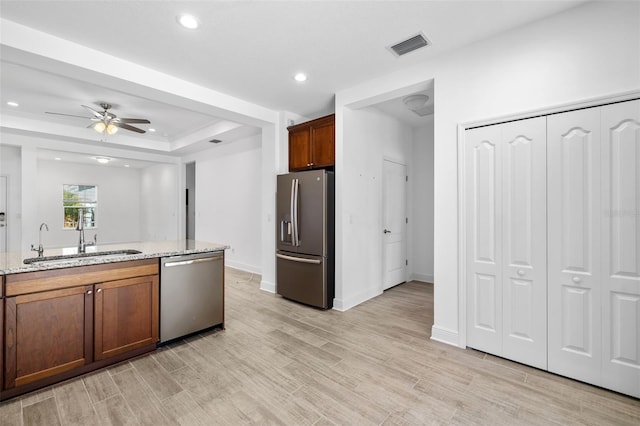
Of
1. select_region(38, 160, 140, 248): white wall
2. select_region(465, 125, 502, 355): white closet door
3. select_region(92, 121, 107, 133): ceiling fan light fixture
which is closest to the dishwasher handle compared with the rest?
select_region(465, 125, 502, 355): white closet door

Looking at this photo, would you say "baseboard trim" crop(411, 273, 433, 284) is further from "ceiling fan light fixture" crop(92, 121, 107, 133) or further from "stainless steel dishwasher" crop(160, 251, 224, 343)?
"ceiling fan light fixture" crop(92, 121, 107, 133)

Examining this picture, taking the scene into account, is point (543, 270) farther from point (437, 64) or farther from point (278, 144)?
point (278, 144)

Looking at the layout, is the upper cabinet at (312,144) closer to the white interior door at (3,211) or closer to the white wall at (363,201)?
the white wall at (363,201)

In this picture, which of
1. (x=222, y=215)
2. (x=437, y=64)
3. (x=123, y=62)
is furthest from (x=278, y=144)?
Answer: (x=222, y=215)

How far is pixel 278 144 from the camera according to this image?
4.55 meters

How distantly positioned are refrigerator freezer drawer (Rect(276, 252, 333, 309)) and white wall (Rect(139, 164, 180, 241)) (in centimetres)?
522

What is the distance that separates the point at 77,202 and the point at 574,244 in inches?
472

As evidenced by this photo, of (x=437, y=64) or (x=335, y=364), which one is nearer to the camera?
(x=335, y=364)

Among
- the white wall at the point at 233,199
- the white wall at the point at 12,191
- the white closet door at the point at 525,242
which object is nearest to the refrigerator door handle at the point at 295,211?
the white wall at the point at 233,199

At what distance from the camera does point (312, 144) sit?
4.13 meters

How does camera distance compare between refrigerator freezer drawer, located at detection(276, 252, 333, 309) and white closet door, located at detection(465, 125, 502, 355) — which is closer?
white closet door, located at detection(465, 125, 502, 355)

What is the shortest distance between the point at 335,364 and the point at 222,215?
5035 millimetres

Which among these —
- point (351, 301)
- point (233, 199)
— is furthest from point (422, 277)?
point (233, 199)

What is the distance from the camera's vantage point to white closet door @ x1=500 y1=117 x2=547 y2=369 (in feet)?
7.64
